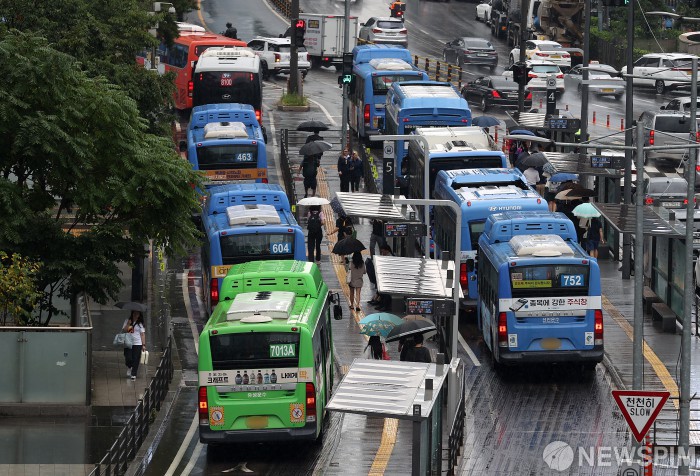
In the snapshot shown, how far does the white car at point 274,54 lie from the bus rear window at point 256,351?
4590 centimetres

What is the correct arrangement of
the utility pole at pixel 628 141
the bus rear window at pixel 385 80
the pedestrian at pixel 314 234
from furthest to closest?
the bus rear window at pixel 385 80 → the pedestrian at pixel 314 234 → the utility pole at pixel 628 141

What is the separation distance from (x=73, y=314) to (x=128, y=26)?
548 inches

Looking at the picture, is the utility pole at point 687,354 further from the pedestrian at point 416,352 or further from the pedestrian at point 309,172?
the pedestrian at point 309,172

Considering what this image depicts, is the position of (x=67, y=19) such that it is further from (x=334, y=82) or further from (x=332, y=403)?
(x=334, y=82)

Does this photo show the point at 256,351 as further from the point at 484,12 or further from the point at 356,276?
the point at 484,12

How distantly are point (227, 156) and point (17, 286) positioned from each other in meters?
16.0

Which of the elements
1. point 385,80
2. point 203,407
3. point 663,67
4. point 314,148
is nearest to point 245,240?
point 203,407

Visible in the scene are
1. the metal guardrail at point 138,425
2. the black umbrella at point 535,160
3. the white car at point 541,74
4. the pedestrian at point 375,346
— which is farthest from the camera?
the white car at point 541,74

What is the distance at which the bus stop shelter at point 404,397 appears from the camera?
22.1 meters

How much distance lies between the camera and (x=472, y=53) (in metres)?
76.4

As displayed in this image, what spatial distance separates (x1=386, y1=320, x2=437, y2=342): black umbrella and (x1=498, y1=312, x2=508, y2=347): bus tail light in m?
2.59

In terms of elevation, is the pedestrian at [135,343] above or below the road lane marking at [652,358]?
above

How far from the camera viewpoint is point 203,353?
2630 centimetres

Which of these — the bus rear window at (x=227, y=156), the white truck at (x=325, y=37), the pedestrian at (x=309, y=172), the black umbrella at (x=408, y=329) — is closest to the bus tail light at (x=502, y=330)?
the black umbrella at (x=408, y=329)
